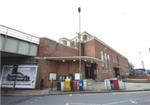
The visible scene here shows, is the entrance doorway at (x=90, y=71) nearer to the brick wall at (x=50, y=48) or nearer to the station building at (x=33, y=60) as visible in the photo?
the station building at (x=33, y=60)

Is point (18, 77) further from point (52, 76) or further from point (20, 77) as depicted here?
point (52, 76)

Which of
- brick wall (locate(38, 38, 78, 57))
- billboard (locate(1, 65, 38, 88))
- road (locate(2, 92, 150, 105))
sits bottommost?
road (locate(2, 92, 150, 105))

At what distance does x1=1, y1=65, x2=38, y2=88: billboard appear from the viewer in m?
23.7

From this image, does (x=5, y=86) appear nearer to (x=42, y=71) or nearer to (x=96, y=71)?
(x=42, y=71)

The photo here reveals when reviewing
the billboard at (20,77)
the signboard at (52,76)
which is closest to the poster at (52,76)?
the signboard at (52,76)

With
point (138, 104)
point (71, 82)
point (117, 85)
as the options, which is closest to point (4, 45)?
point (71, 82)

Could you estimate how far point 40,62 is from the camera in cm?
2500

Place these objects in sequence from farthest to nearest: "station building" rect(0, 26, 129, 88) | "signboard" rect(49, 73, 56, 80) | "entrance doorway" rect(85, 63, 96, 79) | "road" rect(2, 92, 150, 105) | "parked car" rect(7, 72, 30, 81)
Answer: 1. "entrance doorway" rect(85, 63, 96, 79)
2. "signboard" rect(49, 73, 56, 80)
3. "parked car" rect(7, 72, 30, 81)
4. "station building" rect(0, 26, 129, 88)
5. "road" rect(2, 92, 150, 105)

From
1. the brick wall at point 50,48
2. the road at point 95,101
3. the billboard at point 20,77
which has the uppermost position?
the brick wall at point 50,48

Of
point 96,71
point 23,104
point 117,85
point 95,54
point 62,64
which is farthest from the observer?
point 95,54

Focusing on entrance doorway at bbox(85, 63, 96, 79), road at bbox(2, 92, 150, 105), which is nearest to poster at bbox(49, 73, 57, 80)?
entrance doorway at bbox(85, 63, 96, 79)

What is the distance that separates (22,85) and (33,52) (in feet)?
17.8

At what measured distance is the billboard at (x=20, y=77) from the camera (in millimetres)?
23719

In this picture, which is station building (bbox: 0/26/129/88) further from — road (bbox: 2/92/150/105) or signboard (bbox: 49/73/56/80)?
road (bbox: 2/92/150/105)
